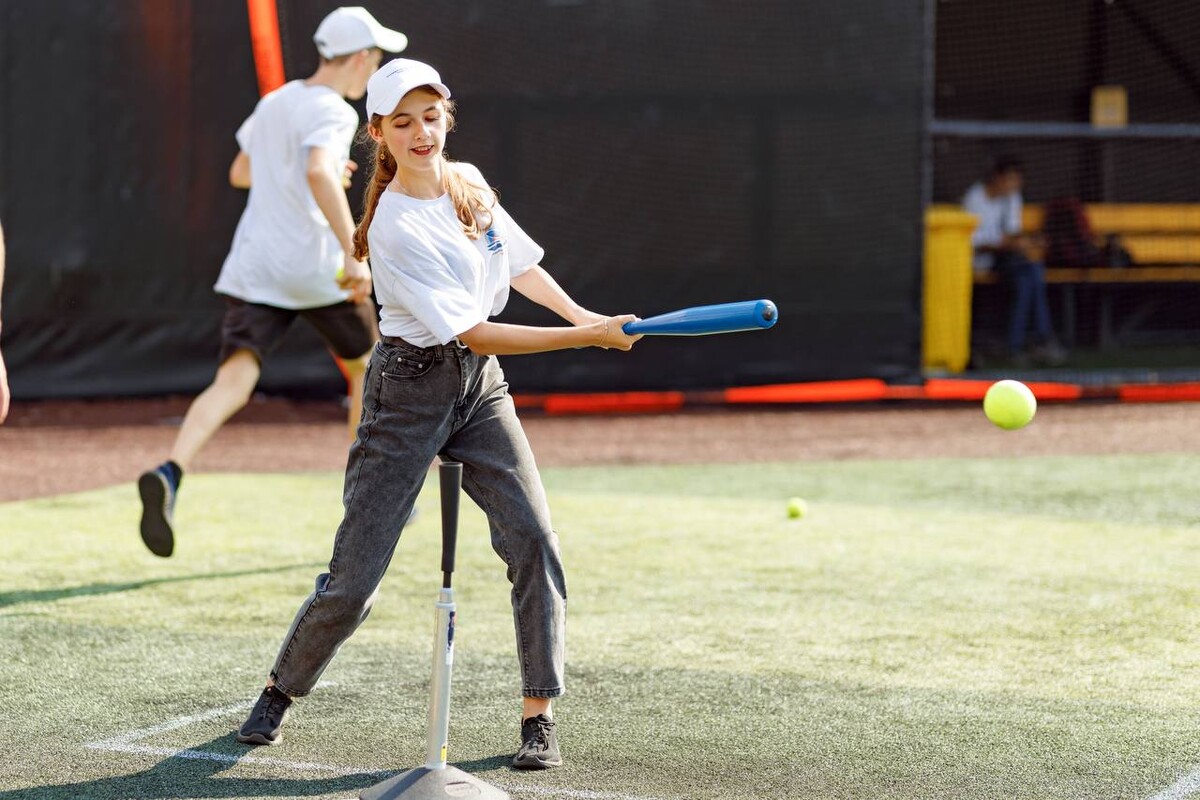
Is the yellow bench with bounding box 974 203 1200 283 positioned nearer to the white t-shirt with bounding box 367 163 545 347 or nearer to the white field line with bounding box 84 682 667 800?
the white t-shirt with bounding box 367 163 545 347

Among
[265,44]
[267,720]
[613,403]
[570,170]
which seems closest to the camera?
[267,720]

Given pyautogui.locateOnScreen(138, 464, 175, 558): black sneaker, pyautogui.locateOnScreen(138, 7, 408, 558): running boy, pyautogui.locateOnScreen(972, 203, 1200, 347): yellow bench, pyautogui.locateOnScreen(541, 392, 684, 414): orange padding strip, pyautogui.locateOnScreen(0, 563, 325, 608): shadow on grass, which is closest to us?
pyautogui.locateOnScreen(0, 563, 325, 608): shadow on grass

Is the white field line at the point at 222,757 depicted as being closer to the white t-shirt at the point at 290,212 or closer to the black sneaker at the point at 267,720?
the black sneaker at the point at 267,720

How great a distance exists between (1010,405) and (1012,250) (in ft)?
32.7

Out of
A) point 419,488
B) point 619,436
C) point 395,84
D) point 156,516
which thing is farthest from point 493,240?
point 619,436

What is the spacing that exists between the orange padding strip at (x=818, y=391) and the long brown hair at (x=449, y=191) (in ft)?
28.3

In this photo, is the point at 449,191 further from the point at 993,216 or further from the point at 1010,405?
the point at 993,216

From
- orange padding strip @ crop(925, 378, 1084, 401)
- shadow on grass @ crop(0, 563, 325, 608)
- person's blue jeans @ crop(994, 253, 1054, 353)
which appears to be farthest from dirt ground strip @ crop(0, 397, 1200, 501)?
person's blue jeans @ crop(994, 253, 1054, 353)

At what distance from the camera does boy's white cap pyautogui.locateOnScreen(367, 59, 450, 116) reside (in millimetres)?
3715

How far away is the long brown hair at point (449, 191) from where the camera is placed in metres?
3.86

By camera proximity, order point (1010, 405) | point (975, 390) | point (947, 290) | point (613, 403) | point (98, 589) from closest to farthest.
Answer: point (1010, 405) < point (98, 589) < point (613, 403) < point (975, 390) < point (947, 290)

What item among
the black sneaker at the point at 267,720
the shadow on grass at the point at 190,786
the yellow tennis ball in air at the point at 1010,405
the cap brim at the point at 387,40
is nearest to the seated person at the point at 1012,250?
the cap brim at the point at 387,40

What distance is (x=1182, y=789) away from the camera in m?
3.70

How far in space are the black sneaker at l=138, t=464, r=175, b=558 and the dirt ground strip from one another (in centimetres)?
282
